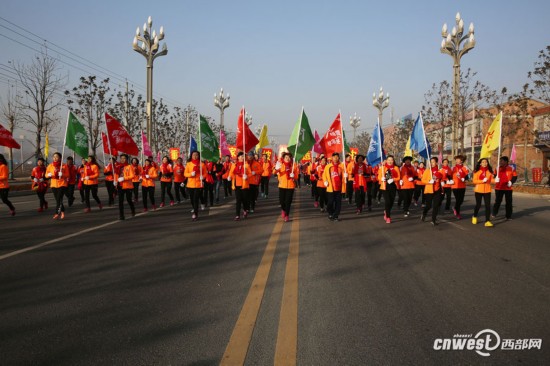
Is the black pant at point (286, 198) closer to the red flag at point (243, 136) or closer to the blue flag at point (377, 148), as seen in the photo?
the red flag at point (243, 136)

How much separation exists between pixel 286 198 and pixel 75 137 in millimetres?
6513

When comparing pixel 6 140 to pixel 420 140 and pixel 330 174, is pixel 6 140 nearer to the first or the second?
pixel 330 174

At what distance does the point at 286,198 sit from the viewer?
11.1 m

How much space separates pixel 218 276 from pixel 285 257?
1.39 metres

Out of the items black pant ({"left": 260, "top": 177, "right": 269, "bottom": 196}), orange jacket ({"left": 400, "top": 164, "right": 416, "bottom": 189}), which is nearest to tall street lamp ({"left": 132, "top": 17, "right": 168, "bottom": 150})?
black pant ({"left": 260, "top": 177, "right": 269, "bottom": 196})

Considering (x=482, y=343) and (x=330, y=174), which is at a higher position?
(x=330, y=174)

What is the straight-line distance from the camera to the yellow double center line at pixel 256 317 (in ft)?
9.94

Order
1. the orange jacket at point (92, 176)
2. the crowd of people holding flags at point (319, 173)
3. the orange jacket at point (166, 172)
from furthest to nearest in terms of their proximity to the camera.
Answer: the orange jacket at point (166, 172), the orange jacket at point (92, 176), the crowd of people holding flags at point (319, 173)

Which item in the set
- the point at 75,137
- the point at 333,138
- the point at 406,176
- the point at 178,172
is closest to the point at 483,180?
the point at 406,176

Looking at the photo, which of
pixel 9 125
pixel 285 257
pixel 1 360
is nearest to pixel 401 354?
pixel 1 360

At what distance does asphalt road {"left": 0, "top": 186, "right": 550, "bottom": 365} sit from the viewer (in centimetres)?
312

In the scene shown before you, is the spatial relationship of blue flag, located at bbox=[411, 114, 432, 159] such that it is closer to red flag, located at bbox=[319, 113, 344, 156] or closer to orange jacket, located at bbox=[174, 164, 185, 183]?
red flag, located at bbox=[319, 113, 344, 156]

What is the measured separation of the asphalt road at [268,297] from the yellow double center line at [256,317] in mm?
14

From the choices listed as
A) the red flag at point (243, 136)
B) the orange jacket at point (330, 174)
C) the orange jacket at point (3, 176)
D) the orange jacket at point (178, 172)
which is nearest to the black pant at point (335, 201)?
the orange jacket at point (330, 174)
